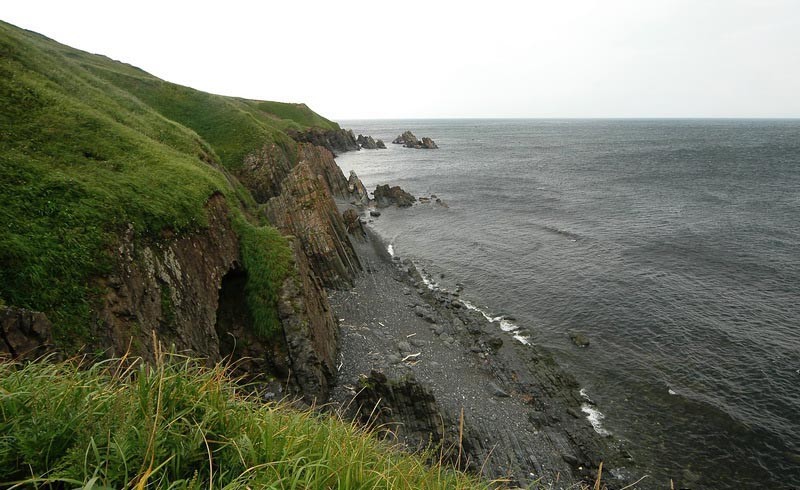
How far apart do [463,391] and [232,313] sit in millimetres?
14178

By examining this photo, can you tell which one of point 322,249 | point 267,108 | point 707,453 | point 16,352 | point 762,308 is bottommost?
point 707,453

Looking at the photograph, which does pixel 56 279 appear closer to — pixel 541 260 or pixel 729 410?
pixel 729 410

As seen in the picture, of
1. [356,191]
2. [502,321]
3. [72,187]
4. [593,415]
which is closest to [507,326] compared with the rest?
[502,321]

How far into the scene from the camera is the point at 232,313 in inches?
773

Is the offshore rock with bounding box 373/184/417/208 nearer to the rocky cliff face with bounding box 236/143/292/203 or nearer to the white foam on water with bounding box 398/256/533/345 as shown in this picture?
the rocky cliff face with bounding box 236/143/292/203

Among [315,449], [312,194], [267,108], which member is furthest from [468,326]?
[267,108]

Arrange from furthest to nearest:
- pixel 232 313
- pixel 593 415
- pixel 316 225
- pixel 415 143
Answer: pixel 415 143, pixel 316 225, pixel 593 415, pixel 232 313

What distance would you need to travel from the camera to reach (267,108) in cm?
11500

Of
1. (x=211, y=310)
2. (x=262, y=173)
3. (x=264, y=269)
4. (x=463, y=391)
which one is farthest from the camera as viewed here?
(x=262, y=173)

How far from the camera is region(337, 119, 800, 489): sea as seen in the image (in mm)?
20688

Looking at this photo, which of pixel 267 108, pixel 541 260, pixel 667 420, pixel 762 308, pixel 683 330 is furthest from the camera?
pixel 267 108

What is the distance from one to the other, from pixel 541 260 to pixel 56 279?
139 ft

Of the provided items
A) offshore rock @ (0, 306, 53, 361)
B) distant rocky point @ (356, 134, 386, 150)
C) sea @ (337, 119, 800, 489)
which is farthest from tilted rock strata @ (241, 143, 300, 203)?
distant rocky point @ (356, 134, 386, 150)

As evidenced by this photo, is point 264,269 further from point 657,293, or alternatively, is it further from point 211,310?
point 657,293
